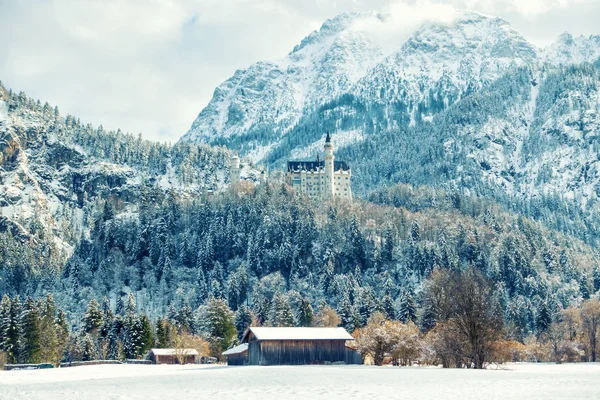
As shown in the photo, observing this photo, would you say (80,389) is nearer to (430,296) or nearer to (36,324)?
(36,324)

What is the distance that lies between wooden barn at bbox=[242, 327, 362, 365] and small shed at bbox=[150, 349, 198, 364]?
2384cm

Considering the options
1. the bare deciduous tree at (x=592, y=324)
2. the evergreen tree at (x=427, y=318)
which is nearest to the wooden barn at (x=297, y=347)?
the evergreen tree at (x=427, y=318)

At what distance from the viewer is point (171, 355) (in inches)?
5704

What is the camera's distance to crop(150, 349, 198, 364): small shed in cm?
14275

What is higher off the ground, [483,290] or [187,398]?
[483,290]

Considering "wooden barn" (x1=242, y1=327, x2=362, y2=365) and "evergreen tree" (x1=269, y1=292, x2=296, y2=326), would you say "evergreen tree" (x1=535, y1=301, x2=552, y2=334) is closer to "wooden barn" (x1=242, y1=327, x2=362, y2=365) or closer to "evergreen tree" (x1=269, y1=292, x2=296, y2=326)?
"evergreen tree" (x1=269, y1=292, x2=296, y2=326)

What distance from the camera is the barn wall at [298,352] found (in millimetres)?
116562

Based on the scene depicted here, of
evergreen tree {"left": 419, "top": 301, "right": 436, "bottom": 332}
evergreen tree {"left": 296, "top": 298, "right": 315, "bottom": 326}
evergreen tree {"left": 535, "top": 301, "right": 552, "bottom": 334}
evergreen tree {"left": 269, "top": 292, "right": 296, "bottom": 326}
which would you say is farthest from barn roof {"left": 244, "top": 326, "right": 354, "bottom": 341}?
evergreen tree {"left": 535, "top": 301, "right": 552, "bottom": 334}

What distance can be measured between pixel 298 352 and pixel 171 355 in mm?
35505

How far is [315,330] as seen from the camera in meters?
123

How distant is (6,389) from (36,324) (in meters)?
79.8

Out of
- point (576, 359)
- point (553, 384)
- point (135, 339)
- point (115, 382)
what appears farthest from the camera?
point (135, 339)

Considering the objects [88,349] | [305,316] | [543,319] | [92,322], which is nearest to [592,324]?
[543,319]

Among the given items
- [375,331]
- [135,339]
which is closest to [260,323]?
[135,339]
